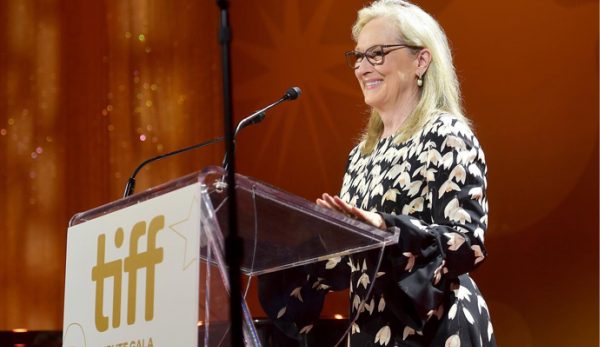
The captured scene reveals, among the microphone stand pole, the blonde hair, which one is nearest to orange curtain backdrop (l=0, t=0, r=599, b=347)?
the blonde hair

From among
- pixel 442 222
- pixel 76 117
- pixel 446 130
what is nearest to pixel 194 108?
pixel 76 117

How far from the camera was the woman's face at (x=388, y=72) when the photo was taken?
7.33ft

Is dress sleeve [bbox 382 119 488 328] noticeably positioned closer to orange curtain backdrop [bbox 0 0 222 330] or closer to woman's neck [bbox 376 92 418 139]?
woman's neck [bbox 376 92 418 139]

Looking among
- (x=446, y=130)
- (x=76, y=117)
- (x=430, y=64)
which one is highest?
(x=76, y=117)

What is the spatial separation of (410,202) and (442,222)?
0.40ft

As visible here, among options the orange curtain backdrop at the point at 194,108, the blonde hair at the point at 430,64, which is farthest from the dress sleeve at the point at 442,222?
the orange curtain backdrop at the point at 194,108

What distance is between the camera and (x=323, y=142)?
428cm

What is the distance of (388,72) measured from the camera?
223 centimetres

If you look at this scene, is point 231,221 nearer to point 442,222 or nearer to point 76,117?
point 442,222

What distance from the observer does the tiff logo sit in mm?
1553

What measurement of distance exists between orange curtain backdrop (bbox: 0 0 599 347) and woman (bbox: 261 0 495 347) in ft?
4.75

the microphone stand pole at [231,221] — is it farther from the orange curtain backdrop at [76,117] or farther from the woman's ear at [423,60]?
the orange curtain backdrop at [76,117]

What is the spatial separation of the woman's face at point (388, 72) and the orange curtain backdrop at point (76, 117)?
239cm

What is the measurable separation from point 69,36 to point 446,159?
117 inches
